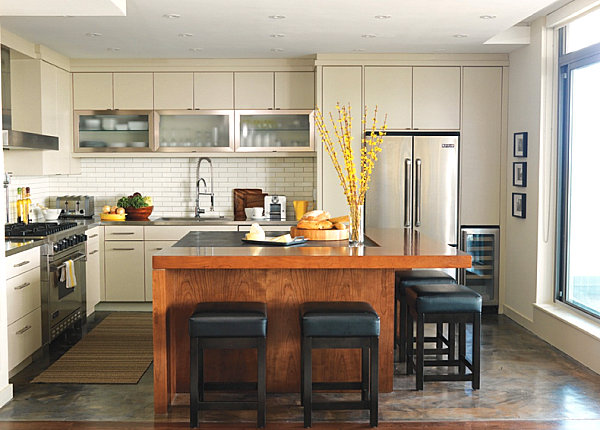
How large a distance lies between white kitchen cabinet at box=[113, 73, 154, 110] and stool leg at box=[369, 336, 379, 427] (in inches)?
177

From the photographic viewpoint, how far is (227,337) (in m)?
4.06

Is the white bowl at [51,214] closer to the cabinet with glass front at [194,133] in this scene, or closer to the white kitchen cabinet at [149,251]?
the white kitchen cabinet at [149,251]

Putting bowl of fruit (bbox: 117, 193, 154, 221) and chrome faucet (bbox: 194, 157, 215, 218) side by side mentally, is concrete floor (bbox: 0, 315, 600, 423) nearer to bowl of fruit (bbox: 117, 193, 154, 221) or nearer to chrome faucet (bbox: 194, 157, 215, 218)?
bowl of fruit (bbox: 117, 193, 154, 221)

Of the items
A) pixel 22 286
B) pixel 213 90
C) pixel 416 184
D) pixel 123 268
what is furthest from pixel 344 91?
pixel 22 286

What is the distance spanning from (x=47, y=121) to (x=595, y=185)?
505cm

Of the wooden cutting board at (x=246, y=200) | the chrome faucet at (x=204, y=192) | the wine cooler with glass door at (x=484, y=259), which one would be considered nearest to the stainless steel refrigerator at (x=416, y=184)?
the wine cooler with glass door at (x=484, y=259)

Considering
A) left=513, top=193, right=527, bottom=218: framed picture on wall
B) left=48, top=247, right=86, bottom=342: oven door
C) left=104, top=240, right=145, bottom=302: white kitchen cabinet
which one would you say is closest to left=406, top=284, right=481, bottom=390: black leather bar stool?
left=513, top=193, right=527, bottom=218: framed picture on wall

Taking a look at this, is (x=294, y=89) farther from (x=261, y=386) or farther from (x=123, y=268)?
(x=261, y=386)

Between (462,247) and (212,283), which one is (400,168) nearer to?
(462,247)

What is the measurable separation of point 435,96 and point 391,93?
1.51 ft

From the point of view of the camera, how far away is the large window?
5.61 meters

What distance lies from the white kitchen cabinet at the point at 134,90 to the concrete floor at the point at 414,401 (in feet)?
10.5

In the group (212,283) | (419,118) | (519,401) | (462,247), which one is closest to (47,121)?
(212,283)

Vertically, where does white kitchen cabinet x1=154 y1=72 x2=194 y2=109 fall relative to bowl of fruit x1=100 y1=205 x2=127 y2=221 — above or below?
above
